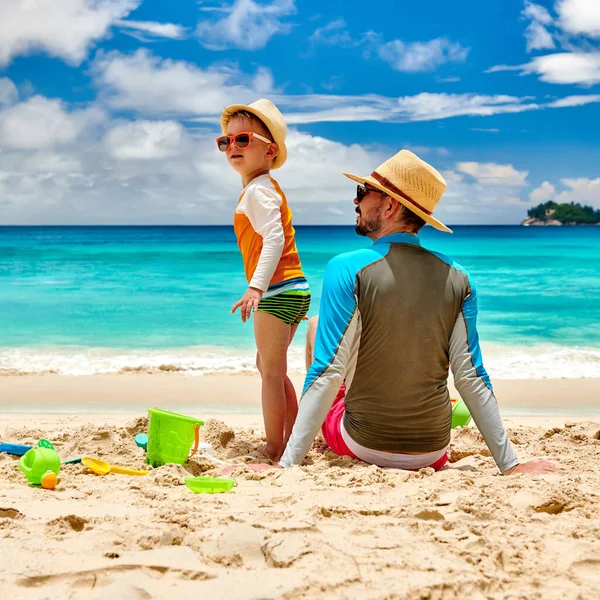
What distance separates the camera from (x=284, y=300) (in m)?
3.42

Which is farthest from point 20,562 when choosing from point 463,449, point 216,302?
point 216,302

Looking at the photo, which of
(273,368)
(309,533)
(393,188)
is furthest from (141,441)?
(393,188)

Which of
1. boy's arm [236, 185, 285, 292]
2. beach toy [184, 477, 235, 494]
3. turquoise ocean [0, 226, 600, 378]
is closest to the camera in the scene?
beach toy [184, 477, 235, 494]

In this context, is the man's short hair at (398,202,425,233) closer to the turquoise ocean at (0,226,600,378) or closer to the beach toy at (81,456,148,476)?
the beach toy at (81,456,148,476)

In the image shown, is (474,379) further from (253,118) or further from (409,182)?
(253,118)

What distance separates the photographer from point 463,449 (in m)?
3.66

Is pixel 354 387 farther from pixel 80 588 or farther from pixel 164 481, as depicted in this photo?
pixel 80 588

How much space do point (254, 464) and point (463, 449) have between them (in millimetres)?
1149

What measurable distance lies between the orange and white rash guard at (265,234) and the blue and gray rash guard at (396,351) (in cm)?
46

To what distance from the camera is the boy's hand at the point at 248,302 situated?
3.14m

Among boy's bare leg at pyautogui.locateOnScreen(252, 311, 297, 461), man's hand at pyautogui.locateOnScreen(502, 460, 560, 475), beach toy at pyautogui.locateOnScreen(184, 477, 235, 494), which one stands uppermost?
boy's bare leg at pyautogui.locateOnScreen(252, 311, 297, 461)

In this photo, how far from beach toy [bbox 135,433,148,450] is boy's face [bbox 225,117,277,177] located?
1442 mm

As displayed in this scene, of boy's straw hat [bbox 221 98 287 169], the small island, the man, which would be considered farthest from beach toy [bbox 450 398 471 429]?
the small island

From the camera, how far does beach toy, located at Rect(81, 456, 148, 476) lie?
3070mm
